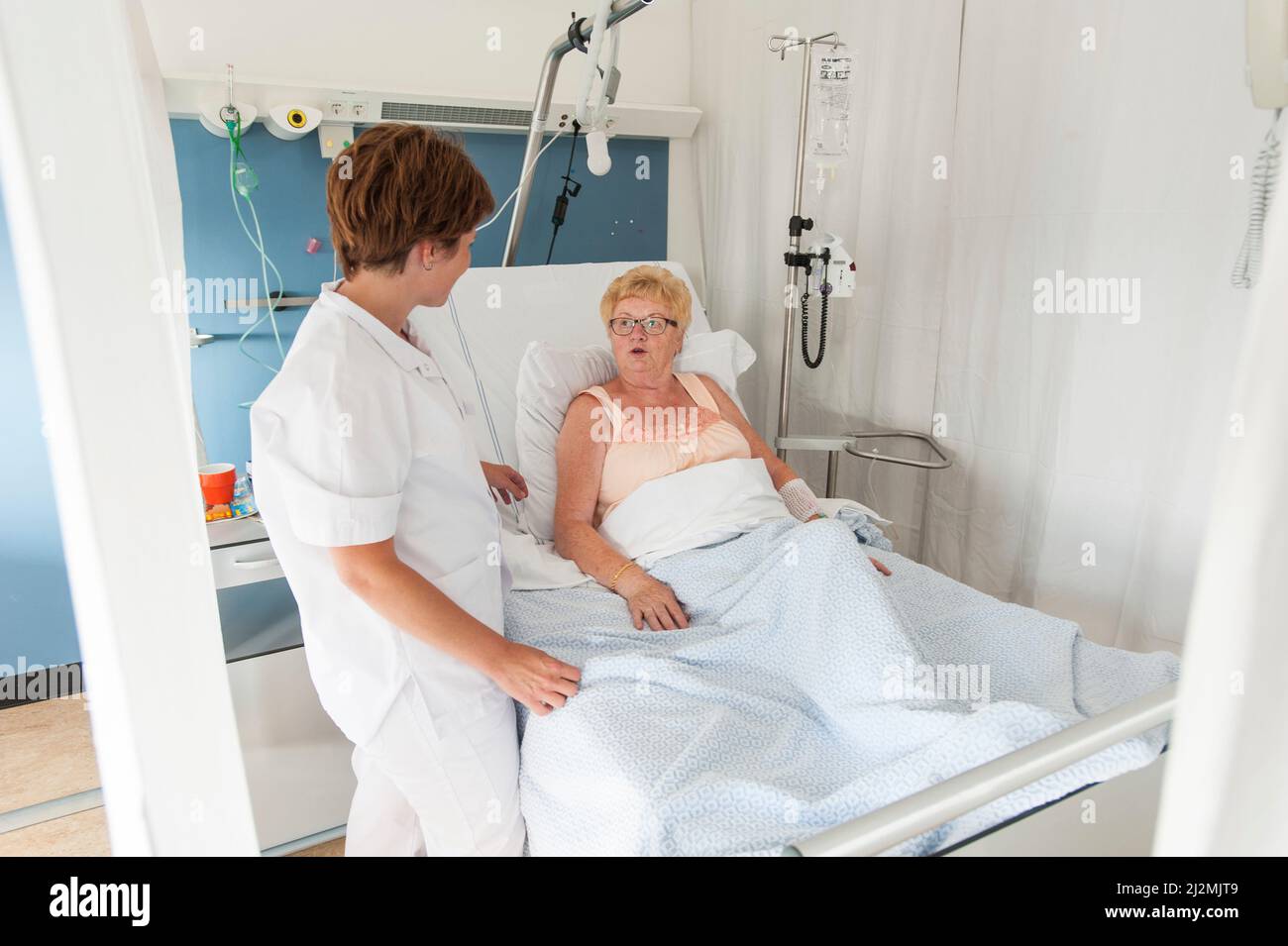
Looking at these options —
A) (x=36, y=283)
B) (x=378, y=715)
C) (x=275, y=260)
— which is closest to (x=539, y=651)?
(x=378, y=715)

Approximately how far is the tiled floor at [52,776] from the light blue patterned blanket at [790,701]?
3.09ft

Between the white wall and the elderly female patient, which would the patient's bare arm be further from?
the white wall

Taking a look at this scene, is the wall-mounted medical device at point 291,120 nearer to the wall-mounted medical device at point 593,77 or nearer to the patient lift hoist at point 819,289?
the wall-mounted medical device at point 593,77

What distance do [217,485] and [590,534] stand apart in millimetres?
840

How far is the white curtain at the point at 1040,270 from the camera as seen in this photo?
1689 mm

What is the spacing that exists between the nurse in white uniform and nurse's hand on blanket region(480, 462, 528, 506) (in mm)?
378

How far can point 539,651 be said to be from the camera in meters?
1.34

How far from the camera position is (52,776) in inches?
88.0

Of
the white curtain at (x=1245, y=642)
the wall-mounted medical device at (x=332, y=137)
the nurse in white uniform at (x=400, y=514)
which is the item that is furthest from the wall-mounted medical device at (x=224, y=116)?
the white curtain at (x=1245, y=642)

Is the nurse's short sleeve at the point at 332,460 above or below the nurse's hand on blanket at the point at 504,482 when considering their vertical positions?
above

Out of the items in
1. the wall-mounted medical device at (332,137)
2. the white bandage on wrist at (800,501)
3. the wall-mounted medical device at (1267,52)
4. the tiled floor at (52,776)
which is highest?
the wall-mounted medical device at (332,137)

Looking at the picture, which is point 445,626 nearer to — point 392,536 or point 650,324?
point 392,536

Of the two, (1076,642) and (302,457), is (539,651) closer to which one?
(302,457)
